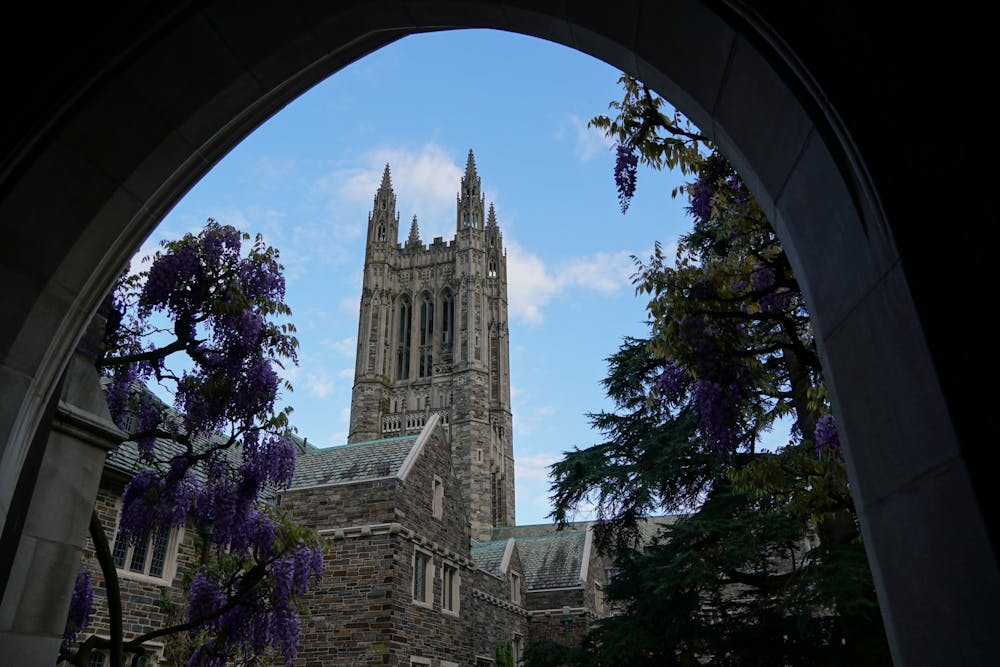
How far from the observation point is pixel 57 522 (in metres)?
4.31

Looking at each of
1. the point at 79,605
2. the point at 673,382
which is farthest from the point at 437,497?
the point at 673,382

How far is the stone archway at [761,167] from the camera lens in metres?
1.62

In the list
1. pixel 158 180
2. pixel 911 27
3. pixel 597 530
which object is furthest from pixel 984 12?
pixel 597 530

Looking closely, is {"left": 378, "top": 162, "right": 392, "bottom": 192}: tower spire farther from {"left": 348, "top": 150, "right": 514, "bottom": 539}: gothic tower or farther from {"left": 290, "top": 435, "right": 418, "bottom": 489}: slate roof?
{"left": 290, "top": 435, "right": 418, "bottom": 489}: slate roof

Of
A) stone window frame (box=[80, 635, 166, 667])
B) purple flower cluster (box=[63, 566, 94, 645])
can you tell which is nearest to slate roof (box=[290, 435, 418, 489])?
stone window frame (box=[80, 635, 166, 667])

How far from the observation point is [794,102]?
205cm

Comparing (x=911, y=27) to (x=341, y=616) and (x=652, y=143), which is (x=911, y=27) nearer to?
(x=652, y=143)

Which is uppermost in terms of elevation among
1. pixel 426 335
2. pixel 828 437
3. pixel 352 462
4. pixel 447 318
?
pixel 447 318

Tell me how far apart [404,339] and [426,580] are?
159 feet

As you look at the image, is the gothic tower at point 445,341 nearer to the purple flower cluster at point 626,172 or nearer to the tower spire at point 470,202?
the tower spire at point 470,202

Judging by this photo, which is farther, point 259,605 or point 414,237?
point 414,237

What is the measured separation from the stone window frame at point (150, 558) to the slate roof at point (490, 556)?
1647 centimetres

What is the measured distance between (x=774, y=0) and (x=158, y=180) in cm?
243

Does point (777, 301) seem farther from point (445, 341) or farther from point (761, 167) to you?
point (445, 341)
